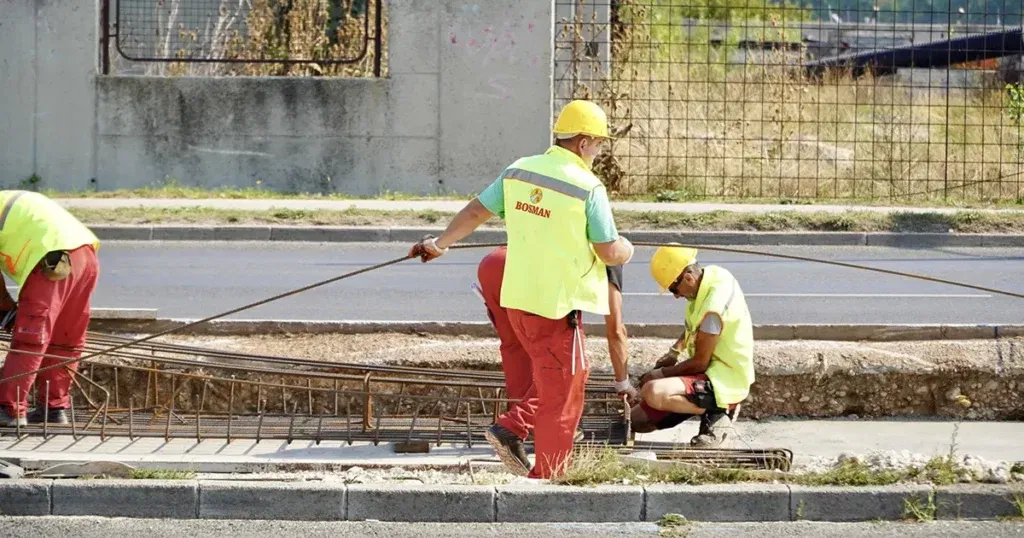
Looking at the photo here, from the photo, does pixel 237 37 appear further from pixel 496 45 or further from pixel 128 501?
pixel 128 501

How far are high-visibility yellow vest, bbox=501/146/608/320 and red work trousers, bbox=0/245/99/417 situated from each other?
2555 millimetres

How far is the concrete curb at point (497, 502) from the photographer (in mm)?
5555

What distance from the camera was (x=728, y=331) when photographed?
290 inches

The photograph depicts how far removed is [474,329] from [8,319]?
2.76 meters

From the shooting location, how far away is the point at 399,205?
1658 centimetres

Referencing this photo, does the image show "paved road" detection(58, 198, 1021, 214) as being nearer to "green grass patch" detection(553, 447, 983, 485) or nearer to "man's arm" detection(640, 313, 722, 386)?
"man's arm" detection(640, 313, 722, 386)

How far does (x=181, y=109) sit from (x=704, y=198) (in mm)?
6701

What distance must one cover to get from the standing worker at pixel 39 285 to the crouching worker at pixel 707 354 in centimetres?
306

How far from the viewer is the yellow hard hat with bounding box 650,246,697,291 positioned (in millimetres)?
7387

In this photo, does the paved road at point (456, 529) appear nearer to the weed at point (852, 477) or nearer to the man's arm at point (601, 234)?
the weed at point (852, 477)

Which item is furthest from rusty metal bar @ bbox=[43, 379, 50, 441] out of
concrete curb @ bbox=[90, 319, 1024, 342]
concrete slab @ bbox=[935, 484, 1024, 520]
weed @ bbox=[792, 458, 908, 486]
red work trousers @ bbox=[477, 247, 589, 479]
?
concrete slab @ bbox=[935, 484, 1024, 520]

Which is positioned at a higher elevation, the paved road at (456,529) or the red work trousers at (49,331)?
the red work trousers at (49,331)

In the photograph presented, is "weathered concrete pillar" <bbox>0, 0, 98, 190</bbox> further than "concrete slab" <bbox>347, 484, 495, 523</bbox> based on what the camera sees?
Yes

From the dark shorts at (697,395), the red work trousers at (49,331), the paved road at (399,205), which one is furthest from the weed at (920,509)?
the paved road at (399,205)
